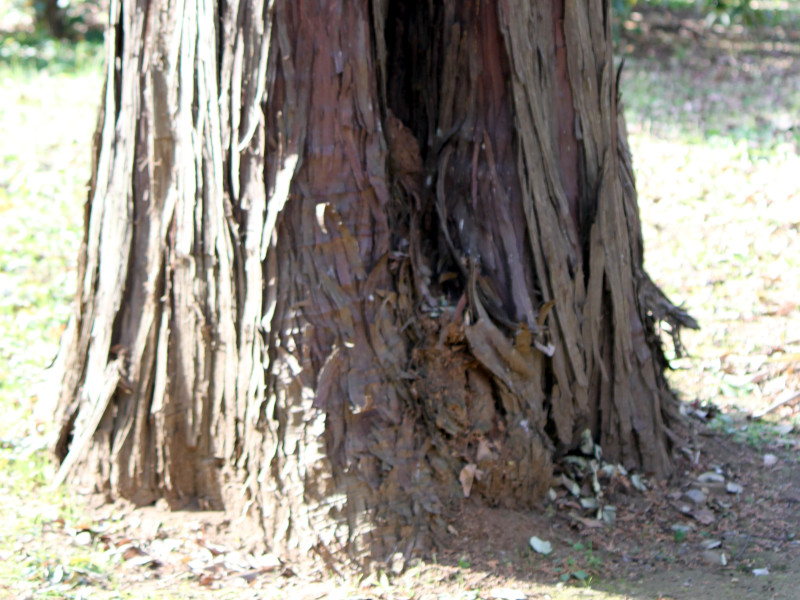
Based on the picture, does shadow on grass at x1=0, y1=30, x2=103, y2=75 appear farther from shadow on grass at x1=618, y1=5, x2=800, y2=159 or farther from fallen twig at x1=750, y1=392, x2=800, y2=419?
fallen twig at x1=750, y1=392, x2=800, y2=419

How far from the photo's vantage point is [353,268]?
9.07ft

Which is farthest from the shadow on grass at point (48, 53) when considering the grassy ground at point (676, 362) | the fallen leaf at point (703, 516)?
the fallen leaf at point (703, 516)

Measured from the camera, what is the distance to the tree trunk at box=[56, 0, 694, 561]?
2678mm

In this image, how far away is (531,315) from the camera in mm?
2998

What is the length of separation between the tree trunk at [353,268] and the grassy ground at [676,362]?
0.18 metres

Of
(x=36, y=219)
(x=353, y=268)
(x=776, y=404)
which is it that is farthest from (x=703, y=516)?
(x=36, y=219)

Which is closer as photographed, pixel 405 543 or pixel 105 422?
pixel 405 543

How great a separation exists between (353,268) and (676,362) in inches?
89.3

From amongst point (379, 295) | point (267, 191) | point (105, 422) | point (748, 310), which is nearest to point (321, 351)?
point (379, 295)

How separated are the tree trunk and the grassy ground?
18 centimetres

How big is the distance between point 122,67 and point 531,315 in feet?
5.34

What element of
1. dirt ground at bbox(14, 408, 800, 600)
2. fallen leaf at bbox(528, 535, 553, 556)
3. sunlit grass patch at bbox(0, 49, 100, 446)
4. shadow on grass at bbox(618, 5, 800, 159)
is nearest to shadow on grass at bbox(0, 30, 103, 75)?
sunlit grass patch at bbox(0, 49, 100, 446)

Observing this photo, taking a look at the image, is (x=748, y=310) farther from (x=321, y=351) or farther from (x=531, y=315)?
(x=321, y=351)

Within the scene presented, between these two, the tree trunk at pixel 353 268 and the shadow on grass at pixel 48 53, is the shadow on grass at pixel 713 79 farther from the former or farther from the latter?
the shadow on grass at pixel 48 53
